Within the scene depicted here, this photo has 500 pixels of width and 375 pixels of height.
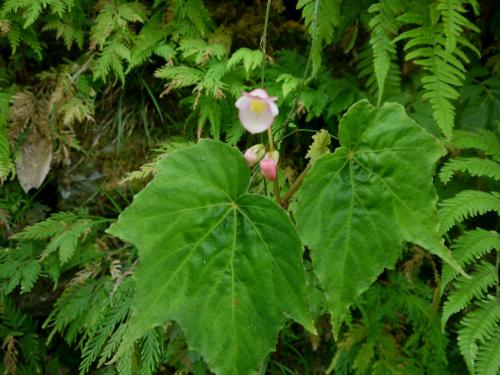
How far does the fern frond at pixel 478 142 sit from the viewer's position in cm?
157

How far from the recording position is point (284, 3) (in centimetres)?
213

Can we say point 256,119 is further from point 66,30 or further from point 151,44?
point 66,30

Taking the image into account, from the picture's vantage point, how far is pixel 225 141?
1981mm

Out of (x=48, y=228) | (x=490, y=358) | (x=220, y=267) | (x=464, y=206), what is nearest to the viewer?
(x=220, y=267)

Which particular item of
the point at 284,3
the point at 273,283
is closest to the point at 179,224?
the point at 273,283

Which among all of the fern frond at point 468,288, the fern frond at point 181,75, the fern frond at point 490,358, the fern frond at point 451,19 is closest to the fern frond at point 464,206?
the fern frond at point 468,288

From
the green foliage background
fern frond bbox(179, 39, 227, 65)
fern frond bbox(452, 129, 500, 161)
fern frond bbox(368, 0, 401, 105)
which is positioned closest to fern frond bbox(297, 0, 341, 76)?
the green foliage background

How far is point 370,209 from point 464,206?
464mm

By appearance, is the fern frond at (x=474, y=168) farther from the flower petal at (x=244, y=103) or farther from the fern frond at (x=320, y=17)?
the flower petal at (x=244, y=103)

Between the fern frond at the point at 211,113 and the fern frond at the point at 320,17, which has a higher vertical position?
the fern frond at the point at 320,17

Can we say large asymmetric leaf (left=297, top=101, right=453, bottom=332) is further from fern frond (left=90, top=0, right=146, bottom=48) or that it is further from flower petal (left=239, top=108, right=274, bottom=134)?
fern frond (left=90, top=0, right=146, bottom=48)

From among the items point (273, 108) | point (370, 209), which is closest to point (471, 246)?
point (370, 209)

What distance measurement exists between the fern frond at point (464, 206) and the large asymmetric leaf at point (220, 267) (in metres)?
0.54

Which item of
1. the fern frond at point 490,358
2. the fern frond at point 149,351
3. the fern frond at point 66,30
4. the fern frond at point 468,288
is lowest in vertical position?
the fern frond at point 149,351
